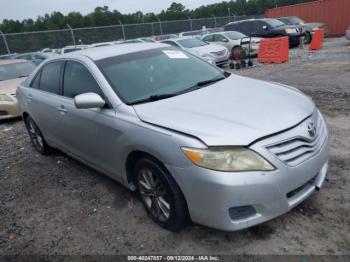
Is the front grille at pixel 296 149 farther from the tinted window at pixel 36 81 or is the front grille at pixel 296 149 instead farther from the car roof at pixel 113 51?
the tinted window at pixel 36 81

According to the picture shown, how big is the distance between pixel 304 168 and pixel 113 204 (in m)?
2.03

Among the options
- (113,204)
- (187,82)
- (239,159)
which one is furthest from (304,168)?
(113,204)

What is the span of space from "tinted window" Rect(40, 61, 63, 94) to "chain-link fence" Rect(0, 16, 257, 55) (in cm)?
1881

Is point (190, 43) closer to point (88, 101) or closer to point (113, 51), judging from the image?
point (113, 51)

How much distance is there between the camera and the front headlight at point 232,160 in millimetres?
2402

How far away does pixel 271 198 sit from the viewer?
2445 mm

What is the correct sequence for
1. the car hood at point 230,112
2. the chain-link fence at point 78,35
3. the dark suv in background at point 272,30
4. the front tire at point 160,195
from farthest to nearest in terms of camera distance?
the chain-link fence at point 78,35, the dark suv in background at point 272,30, the front tire at point 160,195, the car hood at point 230,112

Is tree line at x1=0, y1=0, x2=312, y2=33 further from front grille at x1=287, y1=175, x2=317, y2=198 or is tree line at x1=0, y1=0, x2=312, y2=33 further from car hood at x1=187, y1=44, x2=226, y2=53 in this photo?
front grille at x1=287, y1=175, x2=317, y2=198

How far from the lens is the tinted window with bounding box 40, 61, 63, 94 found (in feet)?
14.0

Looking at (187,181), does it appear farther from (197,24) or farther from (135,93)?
(197,24)

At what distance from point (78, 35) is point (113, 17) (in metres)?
22.4

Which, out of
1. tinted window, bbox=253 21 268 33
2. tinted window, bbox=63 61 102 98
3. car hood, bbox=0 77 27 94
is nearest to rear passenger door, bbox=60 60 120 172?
tinted window, bbox=63 61 102 98

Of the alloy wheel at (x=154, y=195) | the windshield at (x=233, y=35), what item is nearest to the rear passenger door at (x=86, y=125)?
the alloy wheel at (x=154, y=195)

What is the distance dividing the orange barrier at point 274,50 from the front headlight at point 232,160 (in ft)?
37.0
